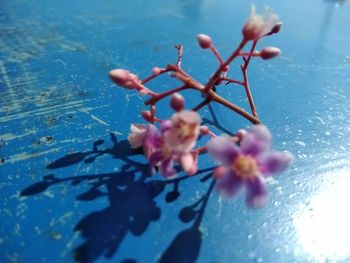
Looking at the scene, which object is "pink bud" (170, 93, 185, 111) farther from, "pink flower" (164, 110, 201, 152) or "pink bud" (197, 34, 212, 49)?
"pink bud" (197, 34, 212, 49)

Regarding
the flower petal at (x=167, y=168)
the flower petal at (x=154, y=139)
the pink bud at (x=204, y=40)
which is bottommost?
the flower petal at (x=167, y=168)

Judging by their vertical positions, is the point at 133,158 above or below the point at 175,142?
below

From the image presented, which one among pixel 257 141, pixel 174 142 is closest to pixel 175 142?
→ pixel 174 142

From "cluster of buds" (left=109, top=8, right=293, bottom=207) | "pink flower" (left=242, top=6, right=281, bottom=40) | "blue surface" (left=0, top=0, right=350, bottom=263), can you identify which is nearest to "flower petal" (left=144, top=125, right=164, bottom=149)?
"cluster of buds" (left=109, top=8, right=293, bottom=207)

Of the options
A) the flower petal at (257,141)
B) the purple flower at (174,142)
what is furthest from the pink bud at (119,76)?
the flower petal at (257,141)

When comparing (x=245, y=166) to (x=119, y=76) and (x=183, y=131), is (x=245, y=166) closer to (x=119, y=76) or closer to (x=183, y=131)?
(x=183, y=131)

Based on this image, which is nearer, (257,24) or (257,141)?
(257,141)

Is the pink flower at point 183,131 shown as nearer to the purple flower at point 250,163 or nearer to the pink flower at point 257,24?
the purple flower at point 250,163
